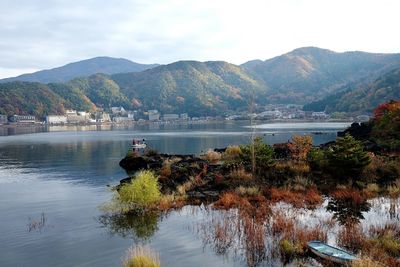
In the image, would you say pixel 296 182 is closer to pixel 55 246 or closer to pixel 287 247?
pixel 287 247

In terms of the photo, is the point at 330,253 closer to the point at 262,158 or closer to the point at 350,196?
the point at 350,196

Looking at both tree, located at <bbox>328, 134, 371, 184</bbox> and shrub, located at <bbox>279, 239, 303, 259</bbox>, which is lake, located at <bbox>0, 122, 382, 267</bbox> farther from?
tree, located at <bbox>328, 134, 371, 184</bbox>

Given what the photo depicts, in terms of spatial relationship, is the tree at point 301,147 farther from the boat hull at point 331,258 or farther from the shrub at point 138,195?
the boat hull at point 331,258

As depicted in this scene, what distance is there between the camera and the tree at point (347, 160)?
37781 millimetres

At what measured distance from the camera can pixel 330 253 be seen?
1895cm

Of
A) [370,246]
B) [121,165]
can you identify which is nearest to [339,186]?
[370,246]

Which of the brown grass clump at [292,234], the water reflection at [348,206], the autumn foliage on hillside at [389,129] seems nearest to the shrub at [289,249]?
the brown grass clump at [292,234]

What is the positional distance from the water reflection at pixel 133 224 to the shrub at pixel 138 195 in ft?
3.26

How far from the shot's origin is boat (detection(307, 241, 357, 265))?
1825 centimetres

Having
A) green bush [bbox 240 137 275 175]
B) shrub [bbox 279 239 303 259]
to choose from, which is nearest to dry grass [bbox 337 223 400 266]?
shrub [bbox 279 239 303 259]

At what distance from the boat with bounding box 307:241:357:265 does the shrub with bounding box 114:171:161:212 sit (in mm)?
14742

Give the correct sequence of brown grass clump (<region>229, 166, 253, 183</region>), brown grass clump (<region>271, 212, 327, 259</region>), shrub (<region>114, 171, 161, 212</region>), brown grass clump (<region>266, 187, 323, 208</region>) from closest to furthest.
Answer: brown grass clump (<region>271, 212, 327, 259</region>), shrub (<region>114, 171, 161, 212</region>), brown grass clump (<region>266, 187, 323, 208</region>), brown grass clump (<region>229, 166, 253, 183</region>)

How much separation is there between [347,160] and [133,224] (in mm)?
21411

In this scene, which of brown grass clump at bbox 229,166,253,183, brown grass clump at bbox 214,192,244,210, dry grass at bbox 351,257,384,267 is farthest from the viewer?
brown grass clump at bbox 229,166,253,183
